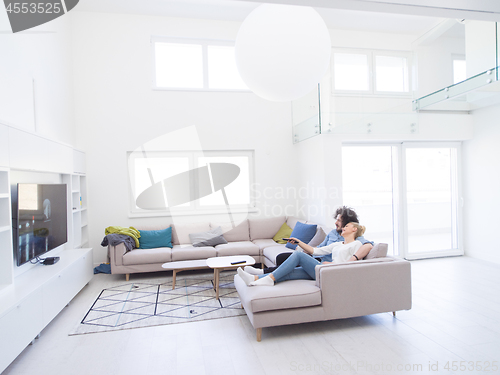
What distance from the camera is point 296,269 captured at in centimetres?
335

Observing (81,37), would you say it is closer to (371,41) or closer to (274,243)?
(274,243)

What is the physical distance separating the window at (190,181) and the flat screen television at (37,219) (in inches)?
66.0

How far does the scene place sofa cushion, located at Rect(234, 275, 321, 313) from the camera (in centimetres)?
283

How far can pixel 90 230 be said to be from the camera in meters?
5.67

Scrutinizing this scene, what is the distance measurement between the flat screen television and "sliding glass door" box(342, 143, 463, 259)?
4158 mm

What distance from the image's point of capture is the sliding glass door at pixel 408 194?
215 inches

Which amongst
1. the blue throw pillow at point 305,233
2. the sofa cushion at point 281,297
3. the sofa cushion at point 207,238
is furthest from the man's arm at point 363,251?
the sofa cushion at point 207,238

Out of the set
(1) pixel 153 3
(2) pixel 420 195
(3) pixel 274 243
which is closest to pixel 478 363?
(3) pixel 274 243

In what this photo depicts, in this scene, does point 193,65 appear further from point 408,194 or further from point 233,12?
point 408,194

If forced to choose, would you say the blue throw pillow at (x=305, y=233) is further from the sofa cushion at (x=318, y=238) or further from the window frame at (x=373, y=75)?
the window frame at (x=373, y=75)

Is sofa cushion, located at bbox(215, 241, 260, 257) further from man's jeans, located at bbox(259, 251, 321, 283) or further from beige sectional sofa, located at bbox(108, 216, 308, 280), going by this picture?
man's jeans, located at bbox(259, 251, 321, 283)

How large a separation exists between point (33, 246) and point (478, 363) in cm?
412

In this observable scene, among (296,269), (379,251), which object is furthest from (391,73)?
(296,269)

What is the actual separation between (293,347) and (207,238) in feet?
9.74
